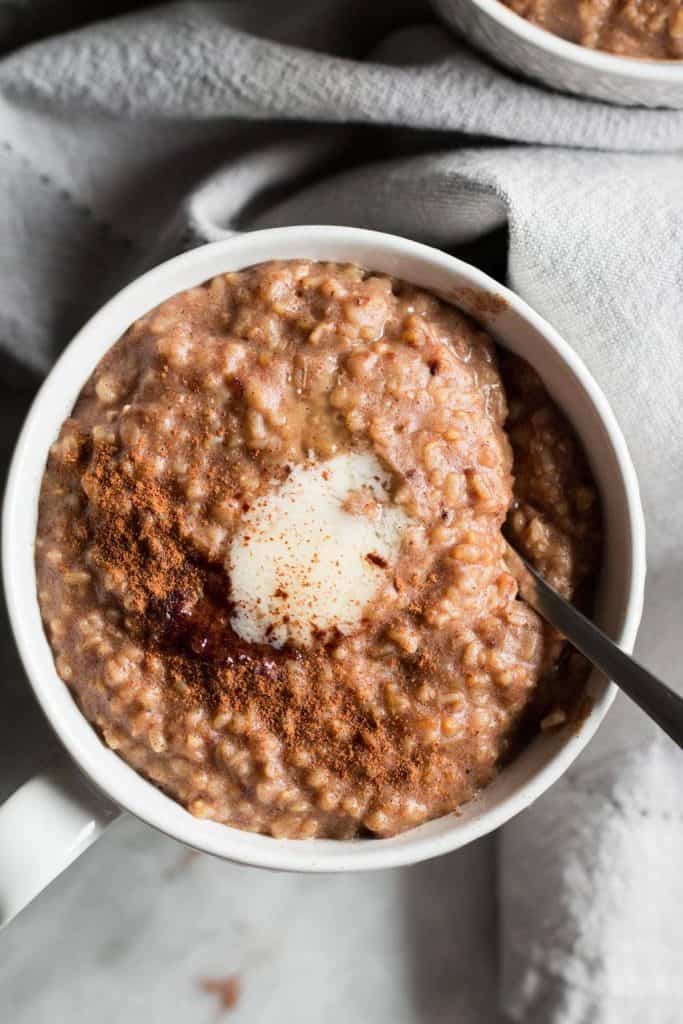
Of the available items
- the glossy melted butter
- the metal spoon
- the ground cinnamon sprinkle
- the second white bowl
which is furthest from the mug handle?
the second white bowl

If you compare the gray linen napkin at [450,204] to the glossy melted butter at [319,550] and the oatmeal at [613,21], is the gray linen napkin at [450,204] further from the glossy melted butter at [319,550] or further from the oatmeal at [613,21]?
the glossy melted butter at [319,550]

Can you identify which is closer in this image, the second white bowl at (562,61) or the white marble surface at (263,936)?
the second white bowl at (562,61)

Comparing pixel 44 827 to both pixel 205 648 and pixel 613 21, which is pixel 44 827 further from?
pixel 613 21

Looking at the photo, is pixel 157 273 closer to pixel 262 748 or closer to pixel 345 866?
pixel 262 748

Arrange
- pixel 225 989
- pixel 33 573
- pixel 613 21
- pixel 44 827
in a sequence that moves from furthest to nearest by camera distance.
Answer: pixel 225 989 < pixel 613 21 < pixel 33 573 < pixel 44 827

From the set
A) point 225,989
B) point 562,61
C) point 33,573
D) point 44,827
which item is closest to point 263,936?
point 225,989

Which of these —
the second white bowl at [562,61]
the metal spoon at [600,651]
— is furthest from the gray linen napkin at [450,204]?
the metal spoon at [600,651]
